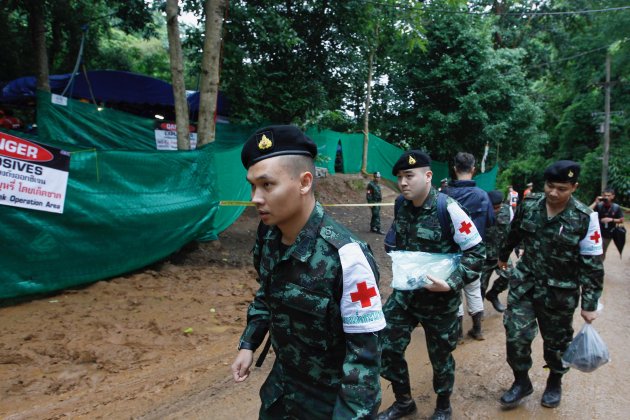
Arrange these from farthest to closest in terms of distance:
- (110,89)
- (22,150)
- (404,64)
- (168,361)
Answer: (404,64) → (110,89) → (22,150) → (168,361)

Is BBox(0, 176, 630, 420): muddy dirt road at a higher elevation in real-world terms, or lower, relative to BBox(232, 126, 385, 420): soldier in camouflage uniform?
lower

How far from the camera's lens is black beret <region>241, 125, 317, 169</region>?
1.65m

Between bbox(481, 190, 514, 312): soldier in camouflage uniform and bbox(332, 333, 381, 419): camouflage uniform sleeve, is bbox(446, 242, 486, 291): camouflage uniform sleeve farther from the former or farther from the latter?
bbox(481, 190, 514, 312): soldier in camouflage uniform

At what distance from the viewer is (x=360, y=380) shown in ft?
4.97

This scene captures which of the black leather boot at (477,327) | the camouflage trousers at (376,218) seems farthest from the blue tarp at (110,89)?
the black leather boot at (477,327)

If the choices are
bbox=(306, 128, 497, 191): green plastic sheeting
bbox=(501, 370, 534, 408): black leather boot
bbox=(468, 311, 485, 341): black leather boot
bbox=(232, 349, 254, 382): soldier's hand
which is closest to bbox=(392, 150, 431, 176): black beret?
bbox=(232, 349, 254, 382): soldier's hand

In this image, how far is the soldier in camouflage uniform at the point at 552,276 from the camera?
122 inches

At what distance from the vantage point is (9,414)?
2.98 meters

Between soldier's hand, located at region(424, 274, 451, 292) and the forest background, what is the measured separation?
20.0ft

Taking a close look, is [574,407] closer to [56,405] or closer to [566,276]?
[566,276]

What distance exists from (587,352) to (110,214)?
524 centimetres

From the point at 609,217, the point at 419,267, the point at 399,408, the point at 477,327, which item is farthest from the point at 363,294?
the point at 609,217

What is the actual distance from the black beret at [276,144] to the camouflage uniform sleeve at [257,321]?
49 centimetres

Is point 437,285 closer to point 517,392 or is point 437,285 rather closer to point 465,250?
point 465,250
